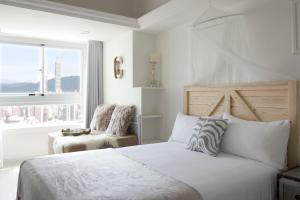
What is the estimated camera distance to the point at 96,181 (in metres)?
1.63

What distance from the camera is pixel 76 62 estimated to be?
503 cm

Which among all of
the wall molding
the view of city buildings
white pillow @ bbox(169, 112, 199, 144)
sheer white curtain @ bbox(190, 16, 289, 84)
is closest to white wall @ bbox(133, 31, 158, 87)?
the wall molding

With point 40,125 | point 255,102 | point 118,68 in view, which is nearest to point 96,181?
point 255,102

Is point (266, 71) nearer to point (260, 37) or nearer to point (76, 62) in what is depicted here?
point (260, 37)

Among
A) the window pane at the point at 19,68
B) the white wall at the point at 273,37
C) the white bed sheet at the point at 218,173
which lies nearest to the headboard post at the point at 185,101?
the white wall at the point at 273,37

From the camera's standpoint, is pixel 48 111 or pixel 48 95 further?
pixel 48 111

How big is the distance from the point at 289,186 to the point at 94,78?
374 centimetres

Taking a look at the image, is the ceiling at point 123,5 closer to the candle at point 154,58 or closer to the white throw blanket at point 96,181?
the candle at point 154,58

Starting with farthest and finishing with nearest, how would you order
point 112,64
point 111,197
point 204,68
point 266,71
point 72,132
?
point 112,64 → point 72,132 → point 204,68 → point 266,71 → point 111,197

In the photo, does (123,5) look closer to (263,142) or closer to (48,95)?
(48,95)

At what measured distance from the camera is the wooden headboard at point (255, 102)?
214 centimetres

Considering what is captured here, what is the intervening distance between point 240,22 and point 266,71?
0.61 metres

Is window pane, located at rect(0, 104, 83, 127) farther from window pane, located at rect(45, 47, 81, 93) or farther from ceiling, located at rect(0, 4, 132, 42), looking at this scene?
ceiling, located at rect(0, 4, 132, 42)

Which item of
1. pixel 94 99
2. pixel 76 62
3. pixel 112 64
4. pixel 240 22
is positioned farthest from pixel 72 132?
pixel 240 22
